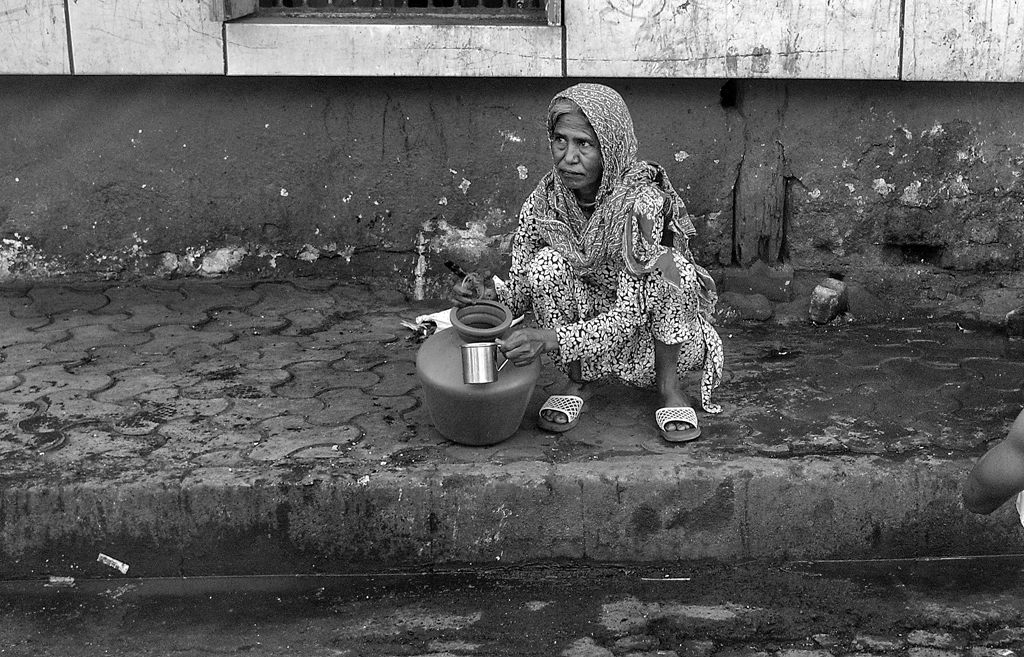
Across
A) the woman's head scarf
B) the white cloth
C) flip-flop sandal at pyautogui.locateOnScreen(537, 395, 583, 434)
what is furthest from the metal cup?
the white cloth

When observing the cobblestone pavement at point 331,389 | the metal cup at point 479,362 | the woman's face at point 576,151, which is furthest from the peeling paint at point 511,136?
the metal cup at point 479,362

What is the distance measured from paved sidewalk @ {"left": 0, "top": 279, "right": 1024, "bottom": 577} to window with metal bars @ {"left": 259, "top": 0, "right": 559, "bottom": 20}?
6.05ft

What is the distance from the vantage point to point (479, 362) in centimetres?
338

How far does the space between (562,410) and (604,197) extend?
2.29 ft

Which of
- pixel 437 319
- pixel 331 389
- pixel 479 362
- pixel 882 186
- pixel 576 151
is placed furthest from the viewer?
pixel 882 186

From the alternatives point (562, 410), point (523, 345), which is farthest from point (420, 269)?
point (523, 345)

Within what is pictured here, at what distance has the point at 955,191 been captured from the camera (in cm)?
506

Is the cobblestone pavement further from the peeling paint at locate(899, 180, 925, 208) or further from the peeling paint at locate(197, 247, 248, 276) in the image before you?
the peeling paint at locate(899, 180, 925, 208)

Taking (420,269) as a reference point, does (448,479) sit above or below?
below

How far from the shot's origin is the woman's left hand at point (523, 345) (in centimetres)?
344

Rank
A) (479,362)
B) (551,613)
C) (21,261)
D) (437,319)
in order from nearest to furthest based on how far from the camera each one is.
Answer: (551,613) < (479,362) < (437,319) < (21,261)

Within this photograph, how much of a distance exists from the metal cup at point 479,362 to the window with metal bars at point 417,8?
216cm

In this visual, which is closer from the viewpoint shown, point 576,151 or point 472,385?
point 472,385

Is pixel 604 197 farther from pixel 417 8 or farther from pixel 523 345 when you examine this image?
pixel 417 8
